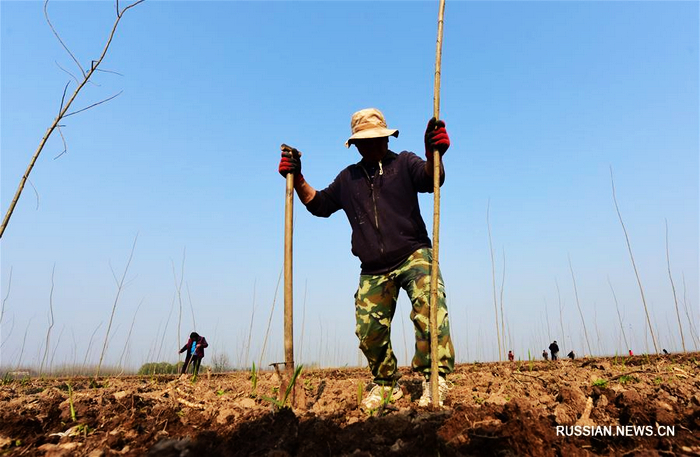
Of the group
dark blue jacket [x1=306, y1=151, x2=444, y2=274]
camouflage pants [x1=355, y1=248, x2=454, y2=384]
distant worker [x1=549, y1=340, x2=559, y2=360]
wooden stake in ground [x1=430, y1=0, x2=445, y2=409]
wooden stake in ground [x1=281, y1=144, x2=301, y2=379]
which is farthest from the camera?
distant worker [x1=549, y1=340, x2=559, y2=360]

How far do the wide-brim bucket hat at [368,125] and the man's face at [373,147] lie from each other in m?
0.06

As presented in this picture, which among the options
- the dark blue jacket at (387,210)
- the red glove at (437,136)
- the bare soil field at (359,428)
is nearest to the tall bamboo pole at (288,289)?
the bare soil field at (359,428)

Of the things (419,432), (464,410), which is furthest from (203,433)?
(464,410)

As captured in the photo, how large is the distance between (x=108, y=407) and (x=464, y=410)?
5.84 feet

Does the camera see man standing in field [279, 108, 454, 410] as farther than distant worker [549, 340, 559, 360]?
No

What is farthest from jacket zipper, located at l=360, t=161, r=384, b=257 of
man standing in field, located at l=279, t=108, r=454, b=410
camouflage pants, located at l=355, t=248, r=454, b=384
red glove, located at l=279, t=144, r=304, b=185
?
red glove, located at l=279, t=144, r=304, b=185

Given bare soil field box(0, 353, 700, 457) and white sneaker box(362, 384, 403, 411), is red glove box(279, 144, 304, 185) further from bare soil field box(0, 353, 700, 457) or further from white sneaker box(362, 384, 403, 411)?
white sneaker box(362, 384, 403, 411)

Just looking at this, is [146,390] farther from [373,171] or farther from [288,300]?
[373,171]

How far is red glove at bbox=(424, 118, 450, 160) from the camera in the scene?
2367 mm

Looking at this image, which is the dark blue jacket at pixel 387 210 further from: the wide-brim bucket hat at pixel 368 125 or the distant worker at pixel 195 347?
the distant worker at pixel 195 347

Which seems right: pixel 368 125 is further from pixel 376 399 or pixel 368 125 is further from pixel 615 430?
pixel 615 430

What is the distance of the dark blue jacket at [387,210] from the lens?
2730 millimetres

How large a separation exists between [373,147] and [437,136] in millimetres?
637

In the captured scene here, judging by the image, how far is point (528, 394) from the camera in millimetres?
2561
